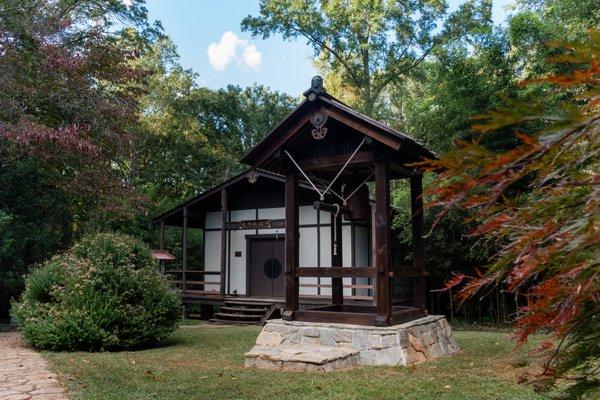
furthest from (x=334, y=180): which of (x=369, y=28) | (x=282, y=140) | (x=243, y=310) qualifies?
(x=369, y=28)

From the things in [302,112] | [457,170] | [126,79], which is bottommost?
[457,170]

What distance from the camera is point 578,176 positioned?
1.57 metres

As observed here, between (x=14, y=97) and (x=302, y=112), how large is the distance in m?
7.08

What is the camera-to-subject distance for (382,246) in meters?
6.91

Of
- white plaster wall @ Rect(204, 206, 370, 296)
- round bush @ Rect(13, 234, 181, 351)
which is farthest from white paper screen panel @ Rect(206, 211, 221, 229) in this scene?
round bush @ Rect(13, 234, 181, 351)

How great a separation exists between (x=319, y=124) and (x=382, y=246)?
1942 millimetres

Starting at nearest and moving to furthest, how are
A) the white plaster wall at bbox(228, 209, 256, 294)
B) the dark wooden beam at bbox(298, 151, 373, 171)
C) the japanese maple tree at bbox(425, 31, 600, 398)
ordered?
the japanese maple tree at bbox(425, 31, 600, 398)
the dark wooden beam at bbox(298, 151, 373, 171)
the white plaster wall at bbox(228, 209, 256, 294)

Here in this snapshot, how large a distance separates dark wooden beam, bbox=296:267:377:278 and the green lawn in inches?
53.8

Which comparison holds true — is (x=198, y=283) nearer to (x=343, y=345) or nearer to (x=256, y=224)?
(x=256, y=224)

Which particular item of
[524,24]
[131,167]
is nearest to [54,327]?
[524,24]

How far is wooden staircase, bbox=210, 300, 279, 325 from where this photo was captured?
13.3 m

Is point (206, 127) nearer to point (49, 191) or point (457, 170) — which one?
point (49, 191)

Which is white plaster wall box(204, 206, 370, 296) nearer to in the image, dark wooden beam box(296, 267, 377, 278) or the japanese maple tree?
dark wooden beam box(296, 267, 377, 278)

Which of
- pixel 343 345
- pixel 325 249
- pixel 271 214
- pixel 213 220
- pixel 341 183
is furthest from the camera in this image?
pixel 213 220
